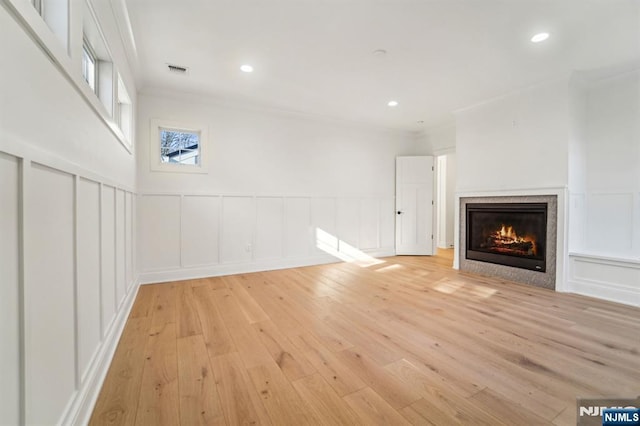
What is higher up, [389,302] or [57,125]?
[57,125]

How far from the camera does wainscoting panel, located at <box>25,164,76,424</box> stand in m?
0.85

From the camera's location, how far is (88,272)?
1422mm

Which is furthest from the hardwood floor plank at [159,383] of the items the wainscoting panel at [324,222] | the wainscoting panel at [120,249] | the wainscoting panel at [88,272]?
the wainscoting panel at [324,222]

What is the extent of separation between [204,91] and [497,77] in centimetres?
377

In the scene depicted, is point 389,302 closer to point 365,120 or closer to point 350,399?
point 350,399

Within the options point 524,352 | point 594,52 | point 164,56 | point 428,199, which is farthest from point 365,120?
point 524,352

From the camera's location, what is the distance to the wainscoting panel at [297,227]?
4.59 m

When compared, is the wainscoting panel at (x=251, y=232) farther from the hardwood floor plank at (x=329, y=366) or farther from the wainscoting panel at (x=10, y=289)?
the wainscoting panel at (x=10, y=289)

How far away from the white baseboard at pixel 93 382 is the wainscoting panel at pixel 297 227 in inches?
Result: 106

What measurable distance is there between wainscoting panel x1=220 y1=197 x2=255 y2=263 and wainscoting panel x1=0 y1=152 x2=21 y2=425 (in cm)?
333

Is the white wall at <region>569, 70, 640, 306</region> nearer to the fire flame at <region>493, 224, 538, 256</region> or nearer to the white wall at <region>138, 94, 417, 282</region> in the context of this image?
the fire flame at <region>493, 224, 538, 256</region>

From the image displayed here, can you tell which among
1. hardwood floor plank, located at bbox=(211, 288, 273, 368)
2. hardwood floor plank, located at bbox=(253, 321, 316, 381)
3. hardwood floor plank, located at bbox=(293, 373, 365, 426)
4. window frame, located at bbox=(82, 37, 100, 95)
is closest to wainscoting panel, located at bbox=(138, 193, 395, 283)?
hardwood floor plank, located at bbox=(211, 288, 273, 368)

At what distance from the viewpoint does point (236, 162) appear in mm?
4176

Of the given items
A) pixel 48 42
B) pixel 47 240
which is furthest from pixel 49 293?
pixel 48 42
